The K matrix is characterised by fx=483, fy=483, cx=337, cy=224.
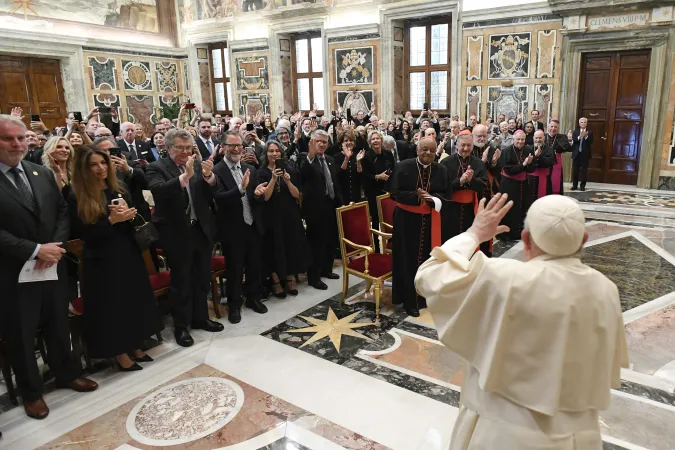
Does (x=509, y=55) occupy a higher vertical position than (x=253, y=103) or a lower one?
higher

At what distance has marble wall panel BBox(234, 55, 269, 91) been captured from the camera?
15.4 metres

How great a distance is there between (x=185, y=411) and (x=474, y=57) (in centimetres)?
1101

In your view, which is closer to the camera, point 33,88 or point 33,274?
point 33,274

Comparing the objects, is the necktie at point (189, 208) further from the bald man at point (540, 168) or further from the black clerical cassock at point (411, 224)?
the bald man at point (540, 168)

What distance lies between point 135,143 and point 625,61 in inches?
411

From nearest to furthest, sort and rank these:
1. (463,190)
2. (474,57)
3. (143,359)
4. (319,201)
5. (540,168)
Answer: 1. (143,359)
2. (463,190)
3. (319,201)
4. (540,168)
5. (474,57)

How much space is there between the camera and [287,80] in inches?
606

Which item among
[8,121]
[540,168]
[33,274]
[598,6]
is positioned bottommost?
[33,274]

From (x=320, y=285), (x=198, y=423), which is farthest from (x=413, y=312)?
(x=198, y=423)

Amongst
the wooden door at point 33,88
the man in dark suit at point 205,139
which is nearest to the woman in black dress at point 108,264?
the man in dark suit at point 205,139

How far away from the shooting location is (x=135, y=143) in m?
7.12

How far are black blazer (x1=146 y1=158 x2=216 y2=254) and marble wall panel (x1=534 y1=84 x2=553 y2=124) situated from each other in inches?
374

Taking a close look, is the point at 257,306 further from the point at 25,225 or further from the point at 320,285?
the point at 25,225

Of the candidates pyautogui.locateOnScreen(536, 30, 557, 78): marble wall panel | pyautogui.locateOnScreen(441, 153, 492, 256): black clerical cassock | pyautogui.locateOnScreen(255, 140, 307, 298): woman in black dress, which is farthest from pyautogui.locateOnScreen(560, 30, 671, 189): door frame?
pyautogui.locateOnScreen(255, 140, 307, 298): woman in black dress
